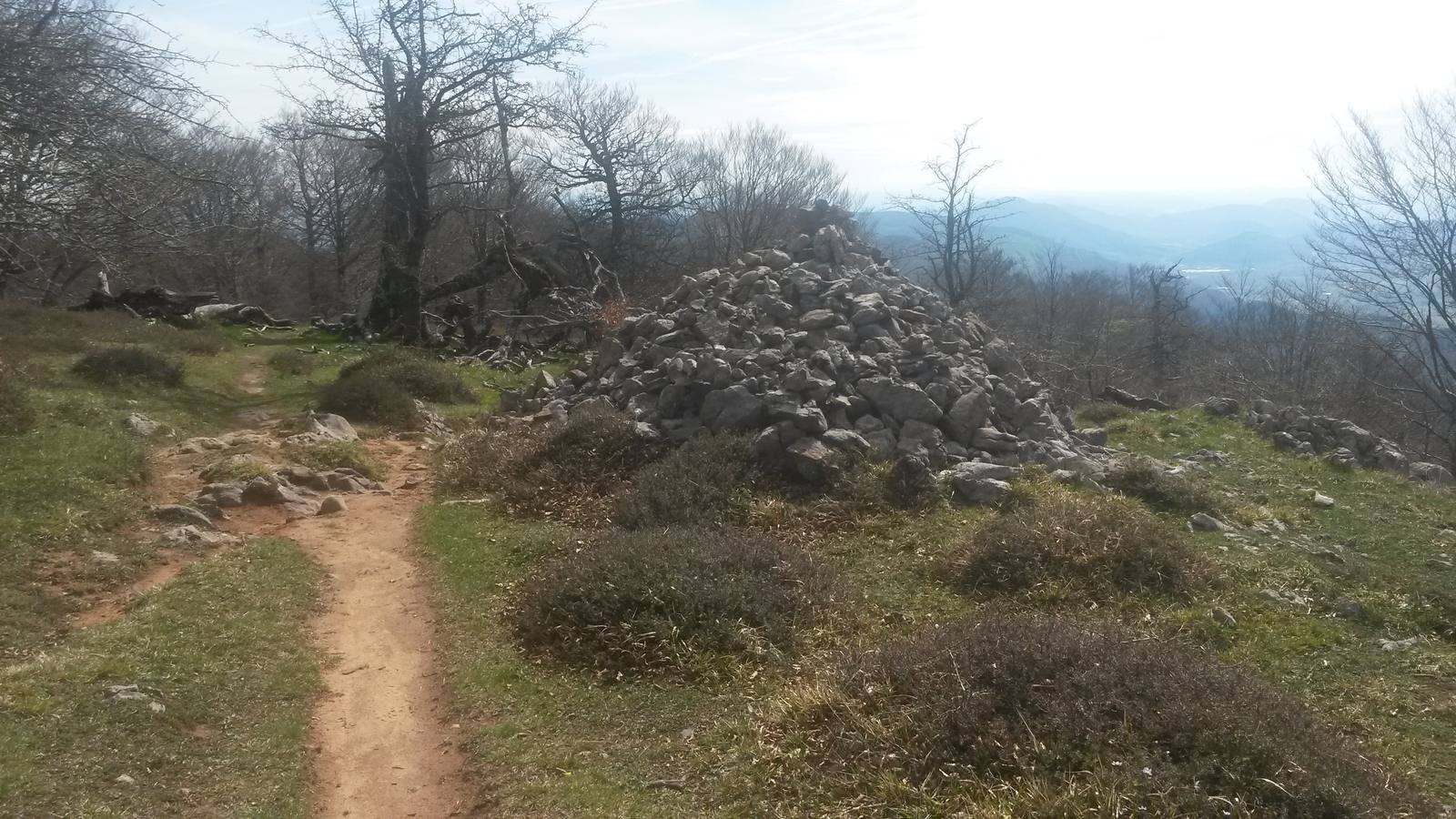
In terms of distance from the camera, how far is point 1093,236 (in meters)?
190

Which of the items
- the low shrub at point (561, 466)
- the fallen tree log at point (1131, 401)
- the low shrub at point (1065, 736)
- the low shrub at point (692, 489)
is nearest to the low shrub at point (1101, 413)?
the fallen tree log at point (1131, 401)

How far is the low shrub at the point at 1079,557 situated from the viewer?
24.9 ft

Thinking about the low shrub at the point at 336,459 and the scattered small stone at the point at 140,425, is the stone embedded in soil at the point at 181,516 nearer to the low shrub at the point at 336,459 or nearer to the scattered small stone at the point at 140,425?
the low shrub at the point at 336,459

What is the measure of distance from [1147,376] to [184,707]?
38.3 m

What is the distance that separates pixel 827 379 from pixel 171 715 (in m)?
7.64

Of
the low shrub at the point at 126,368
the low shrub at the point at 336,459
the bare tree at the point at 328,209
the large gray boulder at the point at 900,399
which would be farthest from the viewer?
the bare tree at the point at 328,209

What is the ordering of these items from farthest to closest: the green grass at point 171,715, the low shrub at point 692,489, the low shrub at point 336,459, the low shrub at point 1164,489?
the low shrub at point 336,459 → the low shrub at point 1164,489 → the low shrub at point 692,489 → the green grass at point 171,715

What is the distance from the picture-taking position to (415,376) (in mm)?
16422

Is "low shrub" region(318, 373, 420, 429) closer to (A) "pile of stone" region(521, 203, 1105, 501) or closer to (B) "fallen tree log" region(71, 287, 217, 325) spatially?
(A) "pile of stone" region(521, 203, 1105, 501)

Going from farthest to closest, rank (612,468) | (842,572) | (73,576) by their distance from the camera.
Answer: (612,468) < (842,572) < (73,576)

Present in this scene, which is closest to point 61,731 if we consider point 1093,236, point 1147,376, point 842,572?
point 842,572

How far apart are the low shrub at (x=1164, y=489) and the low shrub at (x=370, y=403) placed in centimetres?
1006

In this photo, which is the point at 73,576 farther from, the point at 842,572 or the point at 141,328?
the point at 141,328

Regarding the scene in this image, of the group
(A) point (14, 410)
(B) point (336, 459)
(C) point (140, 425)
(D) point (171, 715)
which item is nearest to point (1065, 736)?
(D) point (171, 715)
